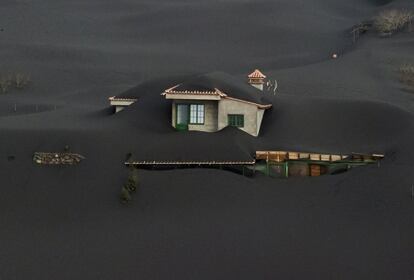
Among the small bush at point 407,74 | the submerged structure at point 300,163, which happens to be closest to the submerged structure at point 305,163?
the submerged structure at point 300,163

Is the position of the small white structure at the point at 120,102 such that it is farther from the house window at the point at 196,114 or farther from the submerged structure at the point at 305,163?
the submerged structure at the point at 305,163

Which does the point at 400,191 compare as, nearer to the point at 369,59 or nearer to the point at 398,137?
the point at 398,137

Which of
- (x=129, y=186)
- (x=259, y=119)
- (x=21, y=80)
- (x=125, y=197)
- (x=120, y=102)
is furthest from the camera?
(x=21, y=80)

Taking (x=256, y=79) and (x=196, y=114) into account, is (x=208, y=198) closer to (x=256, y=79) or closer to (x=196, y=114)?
(x=196, y=114)

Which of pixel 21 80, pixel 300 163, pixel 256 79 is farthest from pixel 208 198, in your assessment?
pixel 21 80

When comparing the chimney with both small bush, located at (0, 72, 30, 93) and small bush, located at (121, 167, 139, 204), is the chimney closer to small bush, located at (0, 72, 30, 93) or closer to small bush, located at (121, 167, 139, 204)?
small bush, located at (121, 167, 139, 204)

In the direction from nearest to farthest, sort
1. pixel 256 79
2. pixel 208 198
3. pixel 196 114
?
pixel 208 198
pixel 196 114
pixel 256 79
